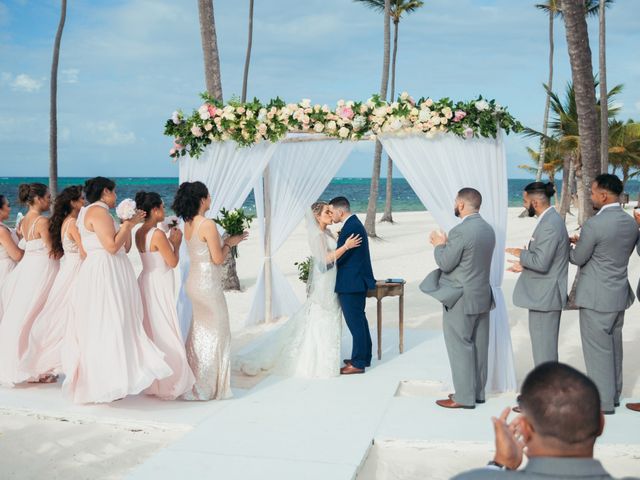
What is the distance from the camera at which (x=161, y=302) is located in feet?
A: 20.7

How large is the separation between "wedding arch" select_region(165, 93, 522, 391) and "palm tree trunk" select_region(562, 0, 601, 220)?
2.60 metres

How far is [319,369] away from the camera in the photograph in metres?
7.07

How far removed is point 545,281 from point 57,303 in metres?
4.42

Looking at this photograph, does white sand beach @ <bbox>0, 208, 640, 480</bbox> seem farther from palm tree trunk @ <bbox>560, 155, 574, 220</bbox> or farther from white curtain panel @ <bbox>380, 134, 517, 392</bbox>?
palm tree trunk @ <bbox>560, 155, 574, 220</bbox>

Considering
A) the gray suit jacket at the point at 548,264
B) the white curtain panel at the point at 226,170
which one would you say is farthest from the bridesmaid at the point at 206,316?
the gray suit jacket at the point at 548,264

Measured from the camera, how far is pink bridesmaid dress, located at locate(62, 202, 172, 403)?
587 centimetres

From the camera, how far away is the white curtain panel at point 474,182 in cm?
665

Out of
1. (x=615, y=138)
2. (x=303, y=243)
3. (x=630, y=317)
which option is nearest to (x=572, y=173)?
(x=615, y=138)

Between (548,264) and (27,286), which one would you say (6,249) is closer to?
(27,286)

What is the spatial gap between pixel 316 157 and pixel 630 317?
511cm

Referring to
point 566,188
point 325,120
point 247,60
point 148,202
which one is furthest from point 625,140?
point 148,202

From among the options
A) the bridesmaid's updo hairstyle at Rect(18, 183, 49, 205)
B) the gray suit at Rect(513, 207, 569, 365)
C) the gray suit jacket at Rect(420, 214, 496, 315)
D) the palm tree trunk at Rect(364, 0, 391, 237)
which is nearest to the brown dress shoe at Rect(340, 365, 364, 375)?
the gray suit jacket at Rect(420, 214, 496, 315)

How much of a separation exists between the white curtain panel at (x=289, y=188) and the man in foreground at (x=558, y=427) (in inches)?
262

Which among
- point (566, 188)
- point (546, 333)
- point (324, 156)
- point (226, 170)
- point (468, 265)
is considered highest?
point (566, 188)
